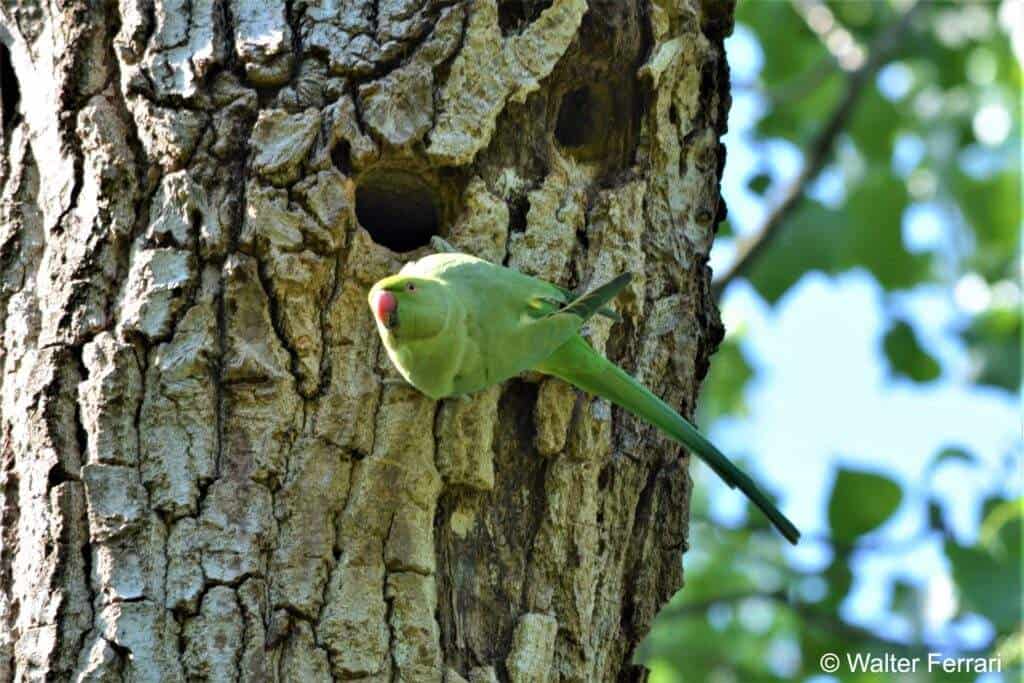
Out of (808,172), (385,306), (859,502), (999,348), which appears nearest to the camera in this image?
(385,306)

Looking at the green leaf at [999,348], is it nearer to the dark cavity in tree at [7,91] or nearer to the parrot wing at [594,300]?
the parrot wing at [594,300]

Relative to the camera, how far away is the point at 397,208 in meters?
3.12

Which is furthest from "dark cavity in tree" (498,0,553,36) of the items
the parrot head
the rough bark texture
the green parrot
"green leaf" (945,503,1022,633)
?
"green leaf" (945,503,1022,633)

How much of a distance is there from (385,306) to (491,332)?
35 centimetres

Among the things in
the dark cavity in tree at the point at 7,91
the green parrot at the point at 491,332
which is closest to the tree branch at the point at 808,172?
the green parrot at the point at 491,332

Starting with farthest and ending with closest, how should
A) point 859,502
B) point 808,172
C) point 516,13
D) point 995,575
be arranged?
point 808,172 → point 859,502 → point 995,575 → point 516,13

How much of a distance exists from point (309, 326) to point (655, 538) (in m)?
0.98

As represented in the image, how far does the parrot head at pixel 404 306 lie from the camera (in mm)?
2609

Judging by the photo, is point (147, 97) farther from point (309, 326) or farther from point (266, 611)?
point (266, 611)

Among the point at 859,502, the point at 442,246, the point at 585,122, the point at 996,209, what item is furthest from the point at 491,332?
the point at 996,209

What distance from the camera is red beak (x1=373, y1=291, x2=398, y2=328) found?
102 inches

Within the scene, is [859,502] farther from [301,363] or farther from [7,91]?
[7,91]

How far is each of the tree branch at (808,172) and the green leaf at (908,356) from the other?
0.98m

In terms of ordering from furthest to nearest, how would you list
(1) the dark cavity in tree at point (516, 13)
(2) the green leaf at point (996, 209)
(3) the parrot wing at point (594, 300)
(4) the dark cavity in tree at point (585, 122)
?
(2) the green leaf at point (996, 209)
(4) the dark cavity in tree at point (585, 122)
(1) the dark cavity in tree at point (516, 13)
(3) the parrot wing at point (594, 300)
